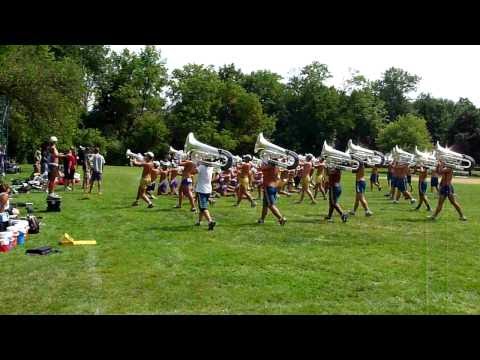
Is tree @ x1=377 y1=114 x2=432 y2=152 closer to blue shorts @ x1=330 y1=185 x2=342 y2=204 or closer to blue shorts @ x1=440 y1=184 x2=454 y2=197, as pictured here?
blue shorts @ x1=440 y1=184 x2=454 y2=197

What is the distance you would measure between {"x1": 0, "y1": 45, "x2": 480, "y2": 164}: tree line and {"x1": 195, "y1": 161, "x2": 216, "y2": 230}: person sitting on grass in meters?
9.06

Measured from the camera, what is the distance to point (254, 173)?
22484 mm

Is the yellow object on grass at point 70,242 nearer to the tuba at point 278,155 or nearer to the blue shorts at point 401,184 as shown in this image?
the tuba at point 278,155

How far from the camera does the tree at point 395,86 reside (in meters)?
83.3

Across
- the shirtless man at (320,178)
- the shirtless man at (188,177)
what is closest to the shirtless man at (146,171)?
the shirtless man at (188,177)

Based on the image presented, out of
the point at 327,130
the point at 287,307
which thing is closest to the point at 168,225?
the point at 287,307

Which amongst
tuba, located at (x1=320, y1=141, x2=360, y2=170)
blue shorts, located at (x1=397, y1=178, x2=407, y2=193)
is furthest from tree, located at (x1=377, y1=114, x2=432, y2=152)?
tuba, located at (x1=320, y1=141, x2=360, y2=170)

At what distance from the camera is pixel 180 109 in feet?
124

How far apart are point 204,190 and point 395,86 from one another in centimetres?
7775

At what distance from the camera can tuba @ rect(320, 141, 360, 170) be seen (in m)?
14.9

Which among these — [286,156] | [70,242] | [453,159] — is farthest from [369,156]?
[70,242]

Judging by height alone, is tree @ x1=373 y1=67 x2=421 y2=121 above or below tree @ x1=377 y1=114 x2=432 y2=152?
above

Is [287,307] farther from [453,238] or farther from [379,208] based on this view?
[379,208]

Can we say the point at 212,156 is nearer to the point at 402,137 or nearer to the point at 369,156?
the point at 369,156
